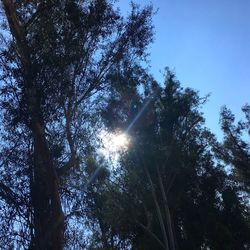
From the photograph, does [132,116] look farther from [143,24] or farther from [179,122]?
[143,24]

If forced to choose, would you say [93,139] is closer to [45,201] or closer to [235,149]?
[45,201]

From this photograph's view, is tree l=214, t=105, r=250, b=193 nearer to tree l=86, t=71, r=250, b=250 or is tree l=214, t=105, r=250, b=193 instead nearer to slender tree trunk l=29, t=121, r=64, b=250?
tree l=86, t=71, r=250, b=250

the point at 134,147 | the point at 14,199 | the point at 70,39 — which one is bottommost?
the point at 14,199

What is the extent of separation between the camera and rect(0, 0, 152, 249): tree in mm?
10320

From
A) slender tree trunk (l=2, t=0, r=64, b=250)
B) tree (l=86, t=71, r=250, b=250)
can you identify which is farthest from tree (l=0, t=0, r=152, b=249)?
tree (l=86, t=71, r=250, b=250)

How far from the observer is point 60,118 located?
40.1 ft

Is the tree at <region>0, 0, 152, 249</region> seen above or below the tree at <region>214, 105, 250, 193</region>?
below

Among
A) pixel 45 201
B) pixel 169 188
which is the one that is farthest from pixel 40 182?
pixel 169 188

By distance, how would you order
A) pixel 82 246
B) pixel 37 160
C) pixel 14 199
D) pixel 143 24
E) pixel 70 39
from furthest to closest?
pixel 143 24
pixel 70 39
pixel 82 246
pixel 37 160
pixel 14 199

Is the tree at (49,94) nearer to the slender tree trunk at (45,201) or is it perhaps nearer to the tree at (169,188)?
the slender tree trunk at (45,201)

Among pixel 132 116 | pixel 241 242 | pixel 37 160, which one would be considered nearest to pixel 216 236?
pixel 241 242

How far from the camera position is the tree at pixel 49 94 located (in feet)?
33.9

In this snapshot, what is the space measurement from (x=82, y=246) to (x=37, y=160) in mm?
3056

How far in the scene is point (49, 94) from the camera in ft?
38.3
